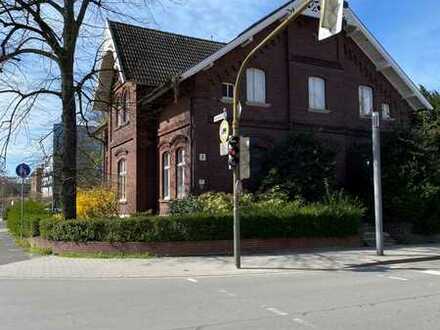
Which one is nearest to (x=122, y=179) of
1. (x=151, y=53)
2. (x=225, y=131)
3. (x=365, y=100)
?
(x=151, y=53)

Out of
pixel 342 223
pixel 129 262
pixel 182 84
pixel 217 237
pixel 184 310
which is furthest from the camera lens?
pixel 182 84

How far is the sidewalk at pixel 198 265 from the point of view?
15.6 meters

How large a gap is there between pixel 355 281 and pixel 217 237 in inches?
261

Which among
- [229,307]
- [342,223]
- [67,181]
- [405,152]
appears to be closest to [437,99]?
[405,152]

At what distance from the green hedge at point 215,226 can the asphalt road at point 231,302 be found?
15.2 feet

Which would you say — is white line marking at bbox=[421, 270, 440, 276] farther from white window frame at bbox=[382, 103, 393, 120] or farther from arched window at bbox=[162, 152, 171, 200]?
white window frame at bbox=[382, 103, 393, 120]

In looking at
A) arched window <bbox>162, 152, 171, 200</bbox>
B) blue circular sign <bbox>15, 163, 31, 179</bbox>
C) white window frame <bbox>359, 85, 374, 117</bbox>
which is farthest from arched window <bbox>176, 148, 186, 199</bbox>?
white window frame <bbox>359, 85, 374, 117</bbox>

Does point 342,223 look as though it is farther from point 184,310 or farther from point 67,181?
point 184,310

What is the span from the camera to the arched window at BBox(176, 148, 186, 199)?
86.4 feet

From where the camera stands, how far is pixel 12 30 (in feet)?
72.4

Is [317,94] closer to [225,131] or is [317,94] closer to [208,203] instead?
[208,203]

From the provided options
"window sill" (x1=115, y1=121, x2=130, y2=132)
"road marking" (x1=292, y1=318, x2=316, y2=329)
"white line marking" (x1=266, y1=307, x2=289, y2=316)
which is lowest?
"road marking" (x1=292, y1=318, x2=316, y2=329)

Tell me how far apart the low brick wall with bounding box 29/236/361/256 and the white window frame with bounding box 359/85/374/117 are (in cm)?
1077

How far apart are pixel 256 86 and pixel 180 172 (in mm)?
5096
